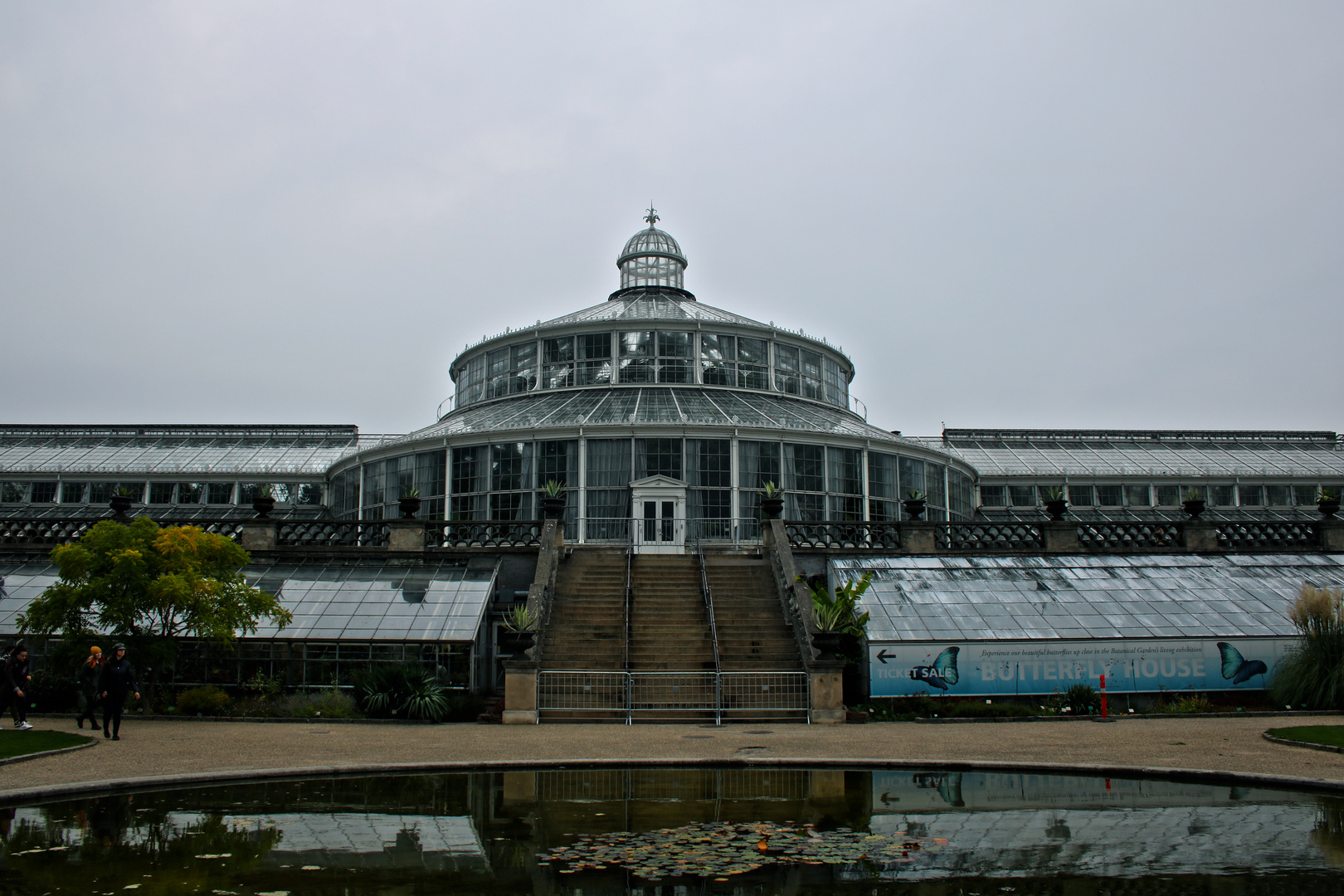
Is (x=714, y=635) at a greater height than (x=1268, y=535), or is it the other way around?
(x=1268, y=535)

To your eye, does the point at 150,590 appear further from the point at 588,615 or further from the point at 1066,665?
the point at 1066,665

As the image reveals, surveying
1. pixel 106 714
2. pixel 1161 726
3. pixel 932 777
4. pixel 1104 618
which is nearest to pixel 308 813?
pixel 932 777

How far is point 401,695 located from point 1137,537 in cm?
2049

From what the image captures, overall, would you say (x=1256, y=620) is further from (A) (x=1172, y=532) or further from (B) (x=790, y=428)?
(B) (x=790, y=428)

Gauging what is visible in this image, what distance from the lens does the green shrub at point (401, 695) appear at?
19.3m

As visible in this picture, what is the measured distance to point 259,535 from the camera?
→ 982 inches

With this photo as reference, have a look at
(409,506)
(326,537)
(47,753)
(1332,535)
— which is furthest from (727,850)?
(1332,535)

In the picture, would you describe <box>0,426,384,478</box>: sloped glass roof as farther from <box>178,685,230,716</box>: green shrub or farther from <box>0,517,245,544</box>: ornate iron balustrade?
<box>178,685,230,716</box>: green shrub

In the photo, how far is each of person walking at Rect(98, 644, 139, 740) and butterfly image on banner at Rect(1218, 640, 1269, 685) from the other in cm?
2215

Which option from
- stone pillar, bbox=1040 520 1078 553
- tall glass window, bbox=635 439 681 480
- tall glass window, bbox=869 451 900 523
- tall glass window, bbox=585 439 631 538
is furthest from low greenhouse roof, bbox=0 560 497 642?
stone pillar, bbox=1040 520 1078 553

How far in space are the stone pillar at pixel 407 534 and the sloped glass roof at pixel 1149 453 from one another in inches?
1157

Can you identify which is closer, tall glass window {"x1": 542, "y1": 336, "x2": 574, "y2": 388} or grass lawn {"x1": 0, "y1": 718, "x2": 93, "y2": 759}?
grass lawn {"x1": 0, "y1": 718, "x2": 93, "y2": 759}

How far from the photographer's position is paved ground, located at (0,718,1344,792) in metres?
12.5

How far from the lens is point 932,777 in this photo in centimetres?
1203
